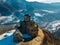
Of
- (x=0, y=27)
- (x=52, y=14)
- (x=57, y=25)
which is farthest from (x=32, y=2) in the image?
(x=0, y=27)

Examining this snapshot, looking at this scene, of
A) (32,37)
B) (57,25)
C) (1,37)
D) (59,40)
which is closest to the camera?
(32,37)

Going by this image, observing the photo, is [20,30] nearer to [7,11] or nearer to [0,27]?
[0,27]

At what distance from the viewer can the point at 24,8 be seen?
331 inches

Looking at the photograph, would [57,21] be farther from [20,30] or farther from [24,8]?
[20,30]

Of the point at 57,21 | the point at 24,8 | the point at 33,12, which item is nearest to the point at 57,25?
the point at 57,21

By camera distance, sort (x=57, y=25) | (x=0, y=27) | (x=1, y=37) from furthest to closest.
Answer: (x=57, y=25), (x=0, y=27), (x=1, y=37)

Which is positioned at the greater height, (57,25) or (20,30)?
(20,30)

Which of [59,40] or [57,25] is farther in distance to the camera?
[57,25]

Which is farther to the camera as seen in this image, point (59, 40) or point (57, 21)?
point (57, 21)

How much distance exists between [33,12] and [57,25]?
115cm

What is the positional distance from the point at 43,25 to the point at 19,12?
121 cm

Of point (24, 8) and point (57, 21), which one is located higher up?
point (24, 8)

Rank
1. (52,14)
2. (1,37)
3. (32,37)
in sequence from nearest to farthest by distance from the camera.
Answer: (32,37), (1,37), (52,14)

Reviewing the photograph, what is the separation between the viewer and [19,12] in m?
8.24
